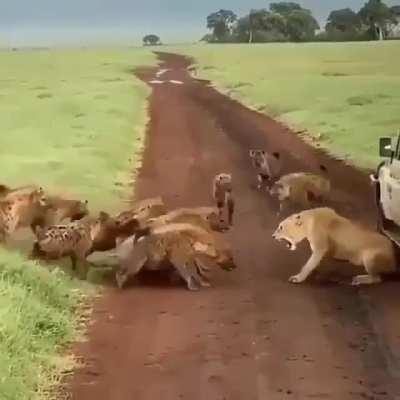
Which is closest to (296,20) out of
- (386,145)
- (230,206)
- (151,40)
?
(151,40)

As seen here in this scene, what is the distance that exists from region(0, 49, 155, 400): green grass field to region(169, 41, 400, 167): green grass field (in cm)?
148

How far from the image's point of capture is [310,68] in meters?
19.5

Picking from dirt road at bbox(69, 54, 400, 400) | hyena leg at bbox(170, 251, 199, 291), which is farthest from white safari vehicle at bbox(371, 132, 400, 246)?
hyena leg at bbox(170, 251, 199, 291)

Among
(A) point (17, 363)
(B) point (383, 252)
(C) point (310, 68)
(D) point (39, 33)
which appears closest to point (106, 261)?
(B) point (383, 252)

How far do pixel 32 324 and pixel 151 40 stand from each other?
11.7 meters

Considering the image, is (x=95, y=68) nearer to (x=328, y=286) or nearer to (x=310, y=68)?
(x=310, y=68)

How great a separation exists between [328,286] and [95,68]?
12.7 meters

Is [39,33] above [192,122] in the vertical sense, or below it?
above

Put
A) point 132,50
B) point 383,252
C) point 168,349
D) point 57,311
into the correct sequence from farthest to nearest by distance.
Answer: point 132,50
point 383,252
point 57,311
point 168,349

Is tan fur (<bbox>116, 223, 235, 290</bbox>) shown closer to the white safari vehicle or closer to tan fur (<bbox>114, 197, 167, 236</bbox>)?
tan fur (<bbox>114, 197, 167, 236</bbox>)

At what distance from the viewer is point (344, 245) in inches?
289

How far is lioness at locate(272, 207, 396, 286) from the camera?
7238 millimetres

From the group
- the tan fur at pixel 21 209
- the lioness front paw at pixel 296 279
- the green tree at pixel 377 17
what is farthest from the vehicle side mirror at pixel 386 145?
the green tree at pixel 377 17

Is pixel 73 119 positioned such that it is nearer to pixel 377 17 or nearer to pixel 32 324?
pixel 377 17
